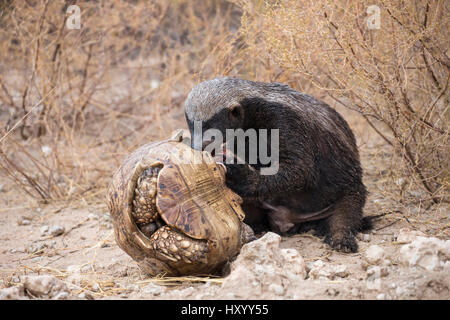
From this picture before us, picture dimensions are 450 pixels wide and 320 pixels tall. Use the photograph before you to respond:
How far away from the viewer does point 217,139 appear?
146 inches

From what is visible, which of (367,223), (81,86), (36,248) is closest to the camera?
(367,223)

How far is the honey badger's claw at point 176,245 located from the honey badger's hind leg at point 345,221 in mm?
1418

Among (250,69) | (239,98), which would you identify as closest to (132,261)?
(239,98)

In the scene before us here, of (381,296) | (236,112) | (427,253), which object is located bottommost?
(381,296)

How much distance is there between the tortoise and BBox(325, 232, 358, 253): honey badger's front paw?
1.08m

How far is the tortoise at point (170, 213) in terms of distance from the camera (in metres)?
3.05

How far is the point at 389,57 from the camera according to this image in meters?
4.39

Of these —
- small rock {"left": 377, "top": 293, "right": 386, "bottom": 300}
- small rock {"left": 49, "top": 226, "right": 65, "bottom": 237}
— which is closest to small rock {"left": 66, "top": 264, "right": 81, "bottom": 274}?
small rock {"left": 49, "top": 226, "right": 65, "bottom": 237}

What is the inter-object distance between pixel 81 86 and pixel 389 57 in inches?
167

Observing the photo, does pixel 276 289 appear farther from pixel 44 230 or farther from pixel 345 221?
pixel 44 230

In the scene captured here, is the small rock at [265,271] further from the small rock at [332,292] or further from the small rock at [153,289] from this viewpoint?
the small rock at [153,289]

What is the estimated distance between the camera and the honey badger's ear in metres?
3.73

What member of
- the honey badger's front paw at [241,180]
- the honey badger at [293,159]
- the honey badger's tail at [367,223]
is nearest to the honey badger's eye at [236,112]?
the honey badger at [293,159]
